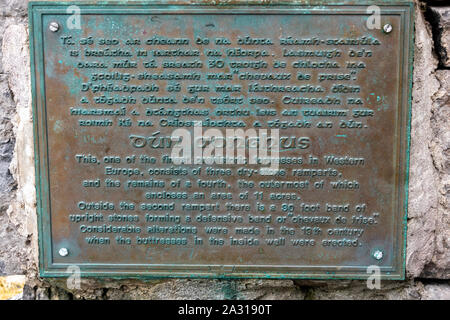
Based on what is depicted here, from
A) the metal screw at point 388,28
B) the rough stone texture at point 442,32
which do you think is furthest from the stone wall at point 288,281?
the metal screw at point 388,28

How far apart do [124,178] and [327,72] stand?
1.03 meters

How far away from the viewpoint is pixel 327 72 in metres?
1.94

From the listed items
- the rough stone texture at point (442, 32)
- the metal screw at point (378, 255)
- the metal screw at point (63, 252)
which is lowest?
the metal screw at point (378, 255)

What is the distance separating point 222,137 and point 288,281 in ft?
2.52

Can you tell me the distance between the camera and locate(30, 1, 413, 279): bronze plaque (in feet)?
6.36

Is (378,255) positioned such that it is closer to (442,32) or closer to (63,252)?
(442,32)

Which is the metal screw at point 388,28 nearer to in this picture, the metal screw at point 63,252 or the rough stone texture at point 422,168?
the rough stone texture at point 422,168

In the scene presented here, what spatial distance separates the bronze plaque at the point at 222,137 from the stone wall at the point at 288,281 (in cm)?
10

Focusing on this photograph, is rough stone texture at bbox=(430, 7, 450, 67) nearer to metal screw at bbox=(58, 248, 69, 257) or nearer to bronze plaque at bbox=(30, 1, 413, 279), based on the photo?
bronze plaque at bbox=(30, 1, 413, 279)

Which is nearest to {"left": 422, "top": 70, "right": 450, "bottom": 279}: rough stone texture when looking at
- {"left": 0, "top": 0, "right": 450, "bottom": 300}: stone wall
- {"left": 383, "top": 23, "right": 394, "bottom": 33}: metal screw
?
{"left": 0, "top": 0, "right": 450, "bottom": 300}: stone wall

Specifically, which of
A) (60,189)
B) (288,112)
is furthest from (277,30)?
(60,189)

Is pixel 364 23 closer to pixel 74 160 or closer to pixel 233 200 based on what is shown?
pixel 233 200

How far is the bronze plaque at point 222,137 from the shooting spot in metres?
1.94

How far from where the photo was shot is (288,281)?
2.12 m
